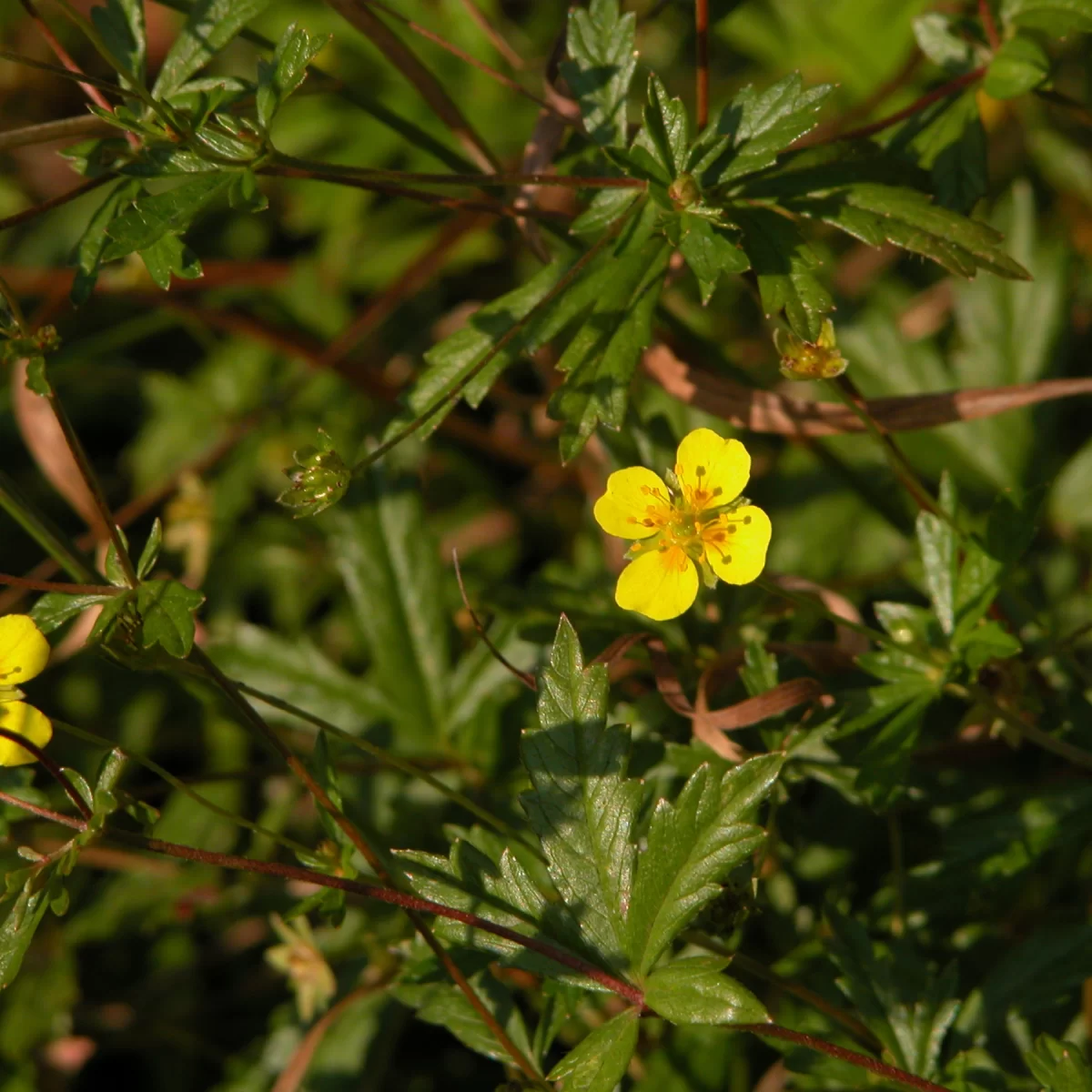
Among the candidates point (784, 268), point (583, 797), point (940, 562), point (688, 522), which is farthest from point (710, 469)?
point (583, 797)

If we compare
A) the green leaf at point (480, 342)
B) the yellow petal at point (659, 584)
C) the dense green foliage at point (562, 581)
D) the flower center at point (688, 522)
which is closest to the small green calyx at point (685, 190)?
the dense green foliage at point (562, 581)

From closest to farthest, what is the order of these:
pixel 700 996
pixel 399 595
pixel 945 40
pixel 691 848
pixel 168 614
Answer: pixel 700 996, pixel 691 848, pixel 168 614, pixel 945 40, pixel 399 595

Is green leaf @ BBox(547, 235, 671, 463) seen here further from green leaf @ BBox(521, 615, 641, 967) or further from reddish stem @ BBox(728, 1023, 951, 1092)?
reddish stem @ BBox(728, 1023, 951, 1092)

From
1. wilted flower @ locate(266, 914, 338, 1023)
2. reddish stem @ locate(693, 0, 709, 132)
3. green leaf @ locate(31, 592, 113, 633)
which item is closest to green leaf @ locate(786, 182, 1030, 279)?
reddish stem @ locate(693, 0, 709, 132)

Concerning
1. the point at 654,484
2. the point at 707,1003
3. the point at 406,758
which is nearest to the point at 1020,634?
the point at 654,484

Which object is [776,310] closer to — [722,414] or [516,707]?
[722,414]

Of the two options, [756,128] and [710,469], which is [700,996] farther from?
[756,128]
